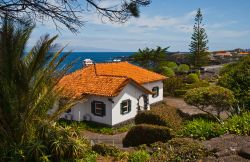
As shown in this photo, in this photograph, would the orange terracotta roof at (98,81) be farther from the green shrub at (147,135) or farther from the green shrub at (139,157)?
the green shrub at (139,157)

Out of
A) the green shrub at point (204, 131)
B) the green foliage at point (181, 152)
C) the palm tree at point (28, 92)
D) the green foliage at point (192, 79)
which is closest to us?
the palm tree at point (28, 92)

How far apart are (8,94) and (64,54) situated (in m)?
1.97

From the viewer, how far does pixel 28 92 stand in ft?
29.6

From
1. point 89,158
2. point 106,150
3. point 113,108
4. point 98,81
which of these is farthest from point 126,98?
point 89,158

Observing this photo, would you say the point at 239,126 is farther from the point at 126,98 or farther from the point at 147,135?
the point at 126,98

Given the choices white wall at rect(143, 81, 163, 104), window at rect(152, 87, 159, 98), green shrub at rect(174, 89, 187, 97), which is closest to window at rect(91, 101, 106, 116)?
white wall at rect(143, 81, 163, 104)

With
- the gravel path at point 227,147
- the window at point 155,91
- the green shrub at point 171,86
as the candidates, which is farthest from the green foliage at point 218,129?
the green shrub at point 171,86

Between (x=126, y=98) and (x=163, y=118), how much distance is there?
9.51 metres

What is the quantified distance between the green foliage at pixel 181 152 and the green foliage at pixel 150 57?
31226mm

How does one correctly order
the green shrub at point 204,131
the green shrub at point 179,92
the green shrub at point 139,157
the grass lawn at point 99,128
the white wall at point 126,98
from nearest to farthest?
the green shrub at point 139,157 < the green shrub at point 204,131 < the grass lawn at point 99,128 < the white wall at point 126,98 < the green shrub at point 179,92

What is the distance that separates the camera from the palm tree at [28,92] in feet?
27.2

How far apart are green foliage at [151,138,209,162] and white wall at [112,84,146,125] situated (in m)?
12.4

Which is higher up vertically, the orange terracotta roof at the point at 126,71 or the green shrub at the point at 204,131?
the orange terracotta roof at the point at 126,71

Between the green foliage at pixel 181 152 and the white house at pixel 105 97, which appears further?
the white house at pixel 105 97
